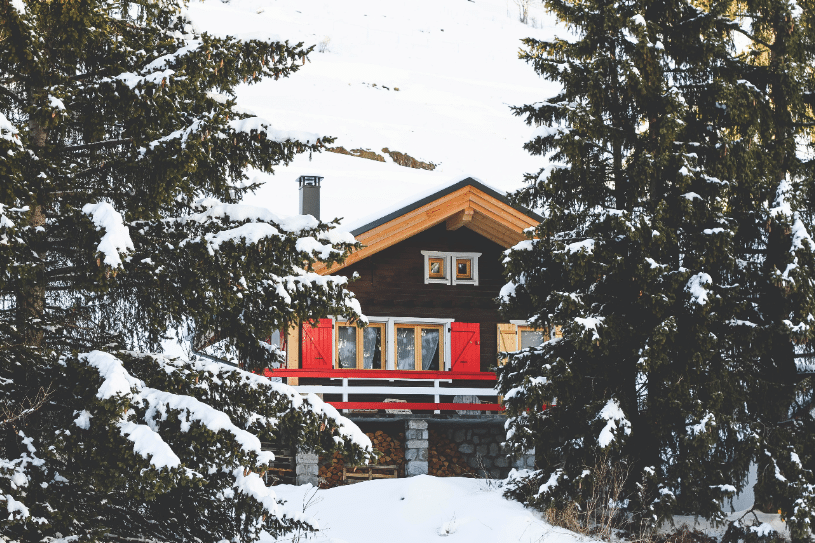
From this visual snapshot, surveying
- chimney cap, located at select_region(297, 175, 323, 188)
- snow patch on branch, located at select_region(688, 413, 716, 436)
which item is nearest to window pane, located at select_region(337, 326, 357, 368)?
chimney cap, located at select_region(297, 175, 323, 188)

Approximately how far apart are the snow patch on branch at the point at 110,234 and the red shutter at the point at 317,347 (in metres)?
8.88

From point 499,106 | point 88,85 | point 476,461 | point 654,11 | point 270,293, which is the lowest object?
point 476,461

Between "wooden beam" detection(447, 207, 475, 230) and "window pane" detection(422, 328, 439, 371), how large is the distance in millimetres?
2140

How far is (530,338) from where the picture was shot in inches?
717

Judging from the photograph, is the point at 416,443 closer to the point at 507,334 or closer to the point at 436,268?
the point at 507,334

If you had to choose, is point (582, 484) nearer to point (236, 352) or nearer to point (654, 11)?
point (236, 352)

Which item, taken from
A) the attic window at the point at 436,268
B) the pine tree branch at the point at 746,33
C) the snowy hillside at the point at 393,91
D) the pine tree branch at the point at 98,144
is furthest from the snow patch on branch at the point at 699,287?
the snowy hillside at the point at 393,91

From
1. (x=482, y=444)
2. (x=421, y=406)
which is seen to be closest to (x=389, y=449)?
(x=421, y=406)

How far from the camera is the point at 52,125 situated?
26.0ft

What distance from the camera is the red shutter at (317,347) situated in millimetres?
16156

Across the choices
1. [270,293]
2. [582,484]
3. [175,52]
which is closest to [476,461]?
[582,484]

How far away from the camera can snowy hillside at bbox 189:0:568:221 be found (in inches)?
2122

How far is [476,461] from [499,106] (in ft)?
204

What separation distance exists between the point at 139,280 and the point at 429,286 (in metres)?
9.61
